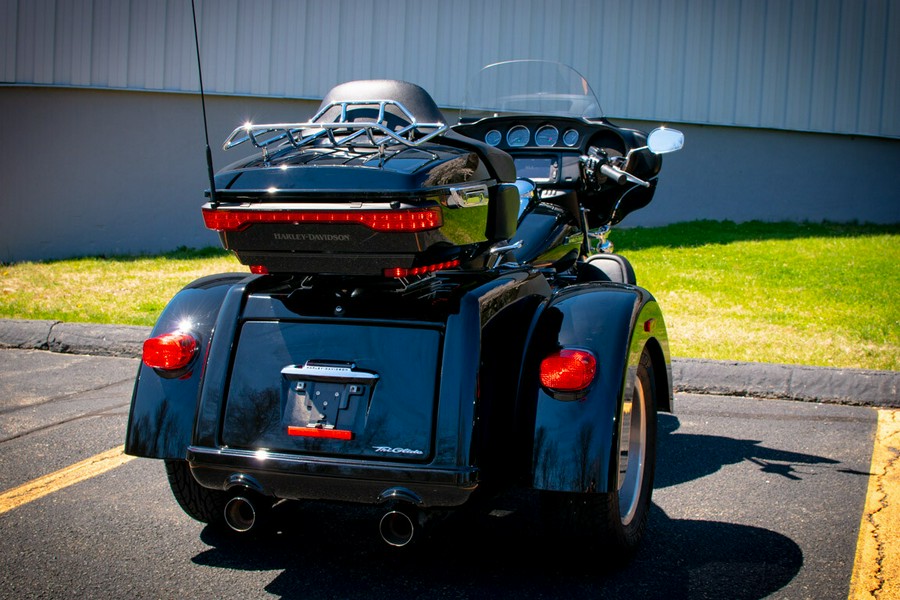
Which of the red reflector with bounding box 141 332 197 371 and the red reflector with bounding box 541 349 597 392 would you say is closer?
the red reflector with bounding box 541 349 597 392

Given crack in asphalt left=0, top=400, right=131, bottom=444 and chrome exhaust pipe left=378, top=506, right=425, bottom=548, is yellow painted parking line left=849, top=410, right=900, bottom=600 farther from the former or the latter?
crack in asphalt left=0, top=400, right=131, bottom=444

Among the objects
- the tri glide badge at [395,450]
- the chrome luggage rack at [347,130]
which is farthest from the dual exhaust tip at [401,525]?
the chrome luggage rack at [347,130]

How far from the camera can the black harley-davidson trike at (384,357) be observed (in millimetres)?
3031

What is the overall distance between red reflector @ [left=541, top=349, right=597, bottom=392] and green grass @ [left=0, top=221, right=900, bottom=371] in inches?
141

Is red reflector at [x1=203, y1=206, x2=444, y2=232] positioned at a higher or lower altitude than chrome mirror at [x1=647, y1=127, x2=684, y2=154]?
lower

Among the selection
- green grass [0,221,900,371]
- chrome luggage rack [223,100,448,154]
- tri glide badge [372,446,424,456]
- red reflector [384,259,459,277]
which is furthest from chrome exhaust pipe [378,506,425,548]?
green grass [0,221,900,371]

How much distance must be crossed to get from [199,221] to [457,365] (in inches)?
385

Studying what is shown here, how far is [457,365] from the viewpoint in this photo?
10.0 ft

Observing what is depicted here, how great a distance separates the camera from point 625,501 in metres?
3.66

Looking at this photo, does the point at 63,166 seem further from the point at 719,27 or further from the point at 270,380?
the point at 270,380

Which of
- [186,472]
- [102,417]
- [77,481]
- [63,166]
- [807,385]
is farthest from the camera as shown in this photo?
[63,166]

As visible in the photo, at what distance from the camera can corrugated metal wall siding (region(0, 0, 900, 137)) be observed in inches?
462

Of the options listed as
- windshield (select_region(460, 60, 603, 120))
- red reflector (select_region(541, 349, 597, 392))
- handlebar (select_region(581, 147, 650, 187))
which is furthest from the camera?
windshield (select_region(460, 60, 603, 120))

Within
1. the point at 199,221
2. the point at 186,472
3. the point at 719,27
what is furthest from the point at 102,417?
the point at 719,27
